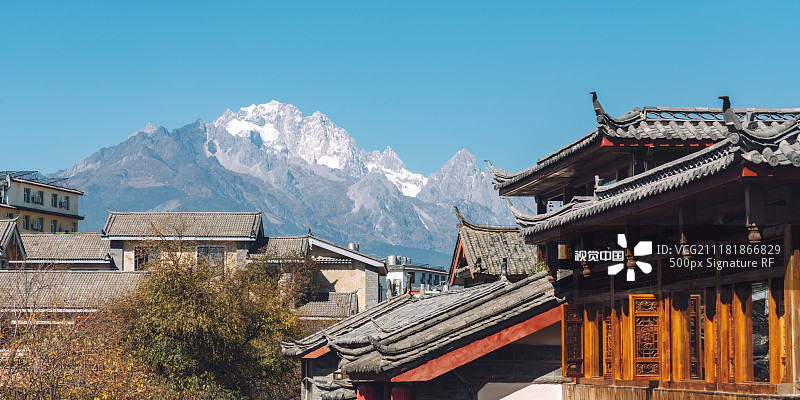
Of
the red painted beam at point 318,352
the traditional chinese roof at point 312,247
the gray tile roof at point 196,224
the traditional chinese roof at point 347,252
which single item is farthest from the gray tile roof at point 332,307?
the red painted beam at point 318,352

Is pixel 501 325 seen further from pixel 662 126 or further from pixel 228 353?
pixel 228 353

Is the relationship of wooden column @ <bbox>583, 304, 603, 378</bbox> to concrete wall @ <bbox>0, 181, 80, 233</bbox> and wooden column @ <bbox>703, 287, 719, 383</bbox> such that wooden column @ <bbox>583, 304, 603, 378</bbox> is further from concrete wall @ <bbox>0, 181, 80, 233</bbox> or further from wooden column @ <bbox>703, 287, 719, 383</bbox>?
concrete wall @ <bbox>0, 181, 80, 233</bbox>

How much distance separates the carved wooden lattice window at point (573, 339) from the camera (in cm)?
1548

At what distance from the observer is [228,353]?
34625 mm

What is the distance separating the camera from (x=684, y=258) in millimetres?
12289

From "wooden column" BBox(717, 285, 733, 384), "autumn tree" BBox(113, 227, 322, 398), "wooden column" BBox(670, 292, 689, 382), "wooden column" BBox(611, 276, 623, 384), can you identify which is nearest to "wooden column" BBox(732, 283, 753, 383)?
"wooden column" BBox(717, 285, 733, 384)

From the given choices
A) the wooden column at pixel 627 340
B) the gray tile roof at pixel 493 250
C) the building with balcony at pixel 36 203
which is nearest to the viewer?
the wooden column at pixel 627 340

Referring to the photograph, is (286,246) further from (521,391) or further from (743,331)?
(743,331)

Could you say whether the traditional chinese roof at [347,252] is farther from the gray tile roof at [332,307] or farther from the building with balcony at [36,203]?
the building with balcony at [36,203]

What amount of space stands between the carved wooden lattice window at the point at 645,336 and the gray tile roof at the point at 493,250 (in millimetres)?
21883

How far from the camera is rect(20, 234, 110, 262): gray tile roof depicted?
68.4 meters

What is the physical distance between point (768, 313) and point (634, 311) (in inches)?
121

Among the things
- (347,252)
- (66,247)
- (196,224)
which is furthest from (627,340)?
(66,247)

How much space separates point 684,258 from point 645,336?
5.52 feet
